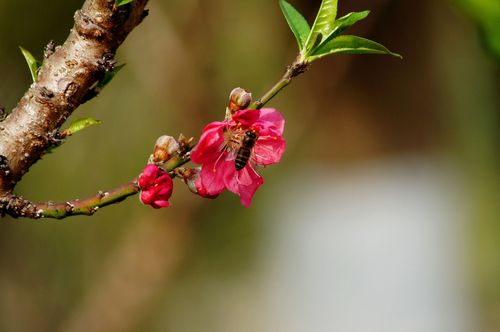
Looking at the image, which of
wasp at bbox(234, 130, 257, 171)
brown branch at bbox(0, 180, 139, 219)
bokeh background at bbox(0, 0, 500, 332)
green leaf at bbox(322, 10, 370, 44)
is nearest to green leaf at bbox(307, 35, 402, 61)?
green leaf at bbox(322, 10, 370, 44)

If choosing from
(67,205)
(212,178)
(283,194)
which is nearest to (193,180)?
(212,178)

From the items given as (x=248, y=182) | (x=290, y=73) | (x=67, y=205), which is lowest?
(x=67, y=205)

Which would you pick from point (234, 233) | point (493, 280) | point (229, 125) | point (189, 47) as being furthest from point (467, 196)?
point (229, 125)

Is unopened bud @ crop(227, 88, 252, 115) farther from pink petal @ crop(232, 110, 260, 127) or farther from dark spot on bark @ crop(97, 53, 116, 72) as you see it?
dark spot on bark @ crop(97, 53, 116, 72)

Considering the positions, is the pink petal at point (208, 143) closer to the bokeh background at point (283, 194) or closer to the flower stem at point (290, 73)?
the flower stem at point (290, 73)

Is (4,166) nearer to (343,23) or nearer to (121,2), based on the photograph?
(121,2)

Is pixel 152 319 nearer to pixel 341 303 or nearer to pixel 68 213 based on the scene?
pixel 341 303
